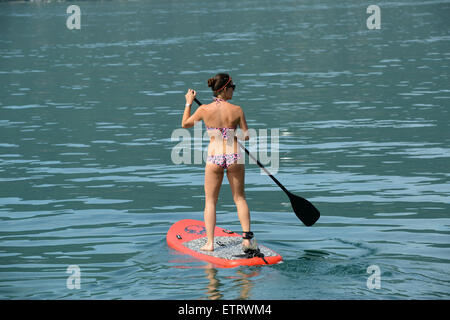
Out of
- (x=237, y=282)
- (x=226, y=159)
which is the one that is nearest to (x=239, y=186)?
(x=226, y=159)

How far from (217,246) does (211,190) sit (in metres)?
0.89

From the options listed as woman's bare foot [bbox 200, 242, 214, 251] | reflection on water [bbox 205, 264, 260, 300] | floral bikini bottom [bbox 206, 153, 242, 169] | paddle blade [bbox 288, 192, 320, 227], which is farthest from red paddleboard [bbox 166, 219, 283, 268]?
floral bikini bottom [bbox 206, 153, 242, 169]

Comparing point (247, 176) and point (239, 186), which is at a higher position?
point (239, 186)

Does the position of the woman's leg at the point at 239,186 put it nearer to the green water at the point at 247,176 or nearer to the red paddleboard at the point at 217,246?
the red paddleboard at the point at 217,246

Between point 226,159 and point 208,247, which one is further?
point 208,247

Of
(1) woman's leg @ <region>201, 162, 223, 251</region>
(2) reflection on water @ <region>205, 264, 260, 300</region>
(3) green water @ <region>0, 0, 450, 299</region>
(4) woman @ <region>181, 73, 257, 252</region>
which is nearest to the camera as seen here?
(2) reflection on water @ <region>205, 264, 260, 300</region>

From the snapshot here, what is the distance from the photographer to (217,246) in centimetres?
1078

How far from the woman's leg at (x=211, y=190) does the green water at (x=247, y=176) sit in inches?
20.8

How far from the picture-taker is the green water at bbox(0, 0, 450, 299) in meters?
9.56

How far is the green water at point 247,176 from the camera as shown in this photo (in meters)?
9.56

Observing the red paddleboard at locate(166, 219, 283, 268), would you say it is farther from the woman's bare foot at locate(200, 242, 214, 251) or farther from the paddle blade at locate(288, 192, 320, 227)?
the paddle blade at locate(288, 192, 320, 227)

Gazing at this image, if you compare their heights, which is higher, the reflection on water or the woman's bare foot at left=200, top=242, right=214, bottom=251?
the woman's bare foot at left=200, top=242, right=214, bottom=251

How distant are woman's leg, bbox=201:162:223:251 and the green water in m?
0.53

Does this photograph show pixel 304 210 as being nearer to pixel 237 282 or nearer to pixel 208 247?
pixel 208 247
